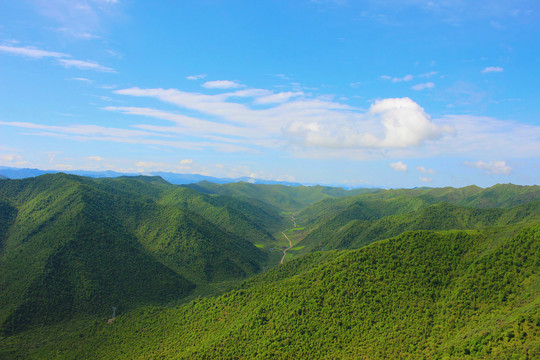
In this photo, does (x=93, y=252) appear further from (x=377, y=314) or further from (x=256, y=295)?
(x=377, y=314)

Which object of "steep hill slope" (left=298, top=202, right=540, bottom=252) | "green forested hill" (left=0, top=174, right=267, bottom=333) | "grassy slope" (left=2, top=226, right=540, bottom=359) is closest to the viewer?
"grassy slope" (left=2, top=226, right=540, bottom=359)

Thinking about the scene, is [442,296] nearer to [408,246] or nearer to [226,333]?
[408,246]

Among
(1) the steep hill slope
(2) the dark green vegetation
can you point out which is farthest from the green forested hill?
(1) the steep hill slope

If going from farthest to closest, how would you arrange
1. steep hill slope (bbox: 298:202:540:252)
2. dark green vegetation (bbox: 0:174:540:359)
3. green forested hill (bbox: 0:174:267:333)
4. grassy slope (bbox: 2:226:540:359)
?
steep hill slope (bbox: 298:202:540:252) < green forested hill (bbox: 0:174:267:333) < dark green vegetation (bbox: 0:174:540:359) < grassy slope (bbox: 2:226:540:359)

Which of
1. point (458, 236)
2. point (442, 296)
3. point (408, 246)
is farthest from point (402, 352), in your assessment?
point (458, 236)

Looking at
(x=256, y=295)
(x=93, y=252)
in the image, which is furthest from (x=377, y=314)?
(x=93, y=252)

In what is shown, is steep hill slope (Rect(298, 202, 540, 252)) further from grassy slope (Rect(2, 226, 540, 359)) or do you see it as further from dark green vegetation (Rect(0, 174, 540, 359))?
grassy slope (Rect(2, 226, 540, 359))
